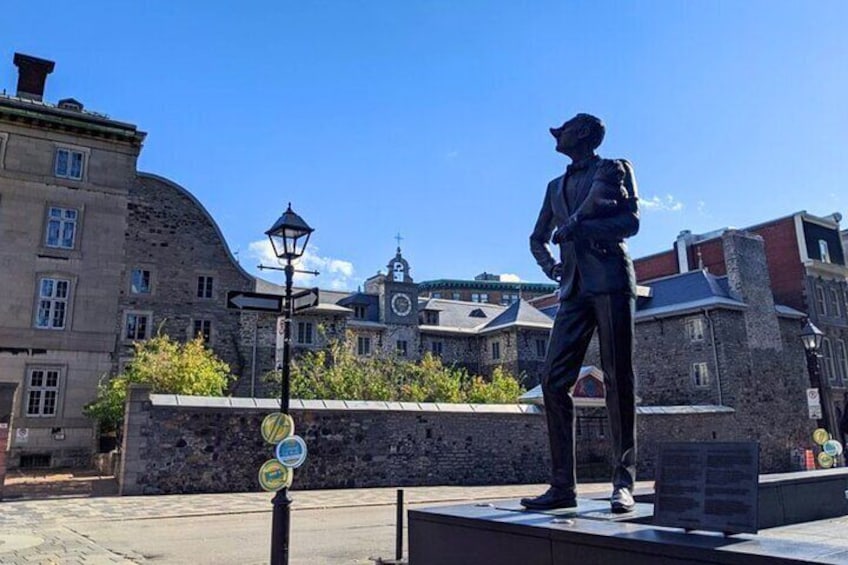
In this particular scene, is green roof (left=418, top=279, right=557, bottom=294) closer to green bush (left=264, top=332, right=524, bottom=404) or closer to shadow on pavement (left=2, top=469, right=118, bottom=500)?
green bush (left=264, top=332, right=524, bottom=404)

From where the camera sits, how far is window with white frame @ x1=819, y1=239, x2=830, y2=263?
125ft

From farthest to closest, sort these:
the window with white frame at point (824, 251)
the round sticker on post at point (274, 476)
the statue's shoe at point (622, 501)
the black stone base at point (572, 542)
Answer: the window with white frame at point (824, 251)
the round sticker on post at point (274, 476)
the statue's shoe at point (622, 501)
the black stone base at point (572, 542)

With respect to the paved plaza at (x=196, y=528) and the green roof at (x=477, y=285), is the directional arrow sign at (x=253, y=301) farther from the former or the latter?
the green roof at (x=477, y=285)

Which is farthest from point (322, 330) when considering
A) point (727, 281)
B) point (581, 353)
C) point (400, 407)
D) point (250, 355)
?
point (581, 353)

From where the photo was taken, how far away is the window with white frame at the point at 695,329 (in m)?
33.4

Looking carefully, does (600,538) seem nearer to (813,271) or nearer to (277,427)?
(277,427)

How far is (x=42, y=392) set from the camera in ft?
86.2

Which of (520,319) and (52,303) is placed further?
(520,319)

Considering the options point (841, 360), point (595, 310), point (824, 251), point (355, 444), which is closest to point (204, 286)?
point (355, 444)

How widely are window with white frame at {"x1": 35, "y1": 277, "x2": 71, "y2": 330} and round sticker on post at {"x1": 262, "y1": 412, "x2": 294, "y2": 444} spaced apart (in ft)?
74.7

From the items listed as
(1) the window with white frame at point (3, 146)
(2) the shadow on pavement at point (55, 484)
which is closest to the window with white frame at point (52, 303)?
(1) the window with white frame at point (3, 146)

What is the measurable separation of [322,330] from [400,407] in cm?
1487

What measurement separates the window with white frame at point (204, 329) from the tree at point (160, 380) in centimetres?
538

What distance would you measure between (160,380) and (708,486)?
76.1 ft
